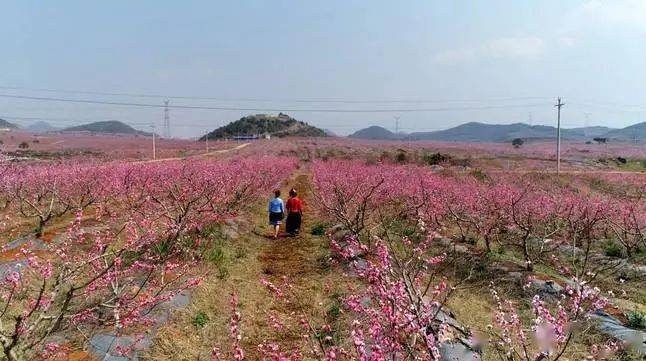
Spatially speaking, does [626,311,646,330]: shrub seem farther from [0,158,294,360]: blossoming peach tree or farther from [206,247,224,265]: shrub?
[206,247,224,265]: shrub

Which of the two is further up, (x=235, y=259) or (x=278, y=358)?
(x=278, y=358)

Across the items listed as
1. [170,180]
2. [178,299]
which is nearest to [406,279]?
[178,299]

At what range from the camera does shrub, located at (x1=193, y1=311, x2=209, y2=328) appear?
8.06 m

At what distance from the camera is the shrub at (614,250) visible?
44.4 feet

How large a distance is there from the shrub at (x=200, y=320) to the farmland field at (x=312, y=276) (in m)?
0.04

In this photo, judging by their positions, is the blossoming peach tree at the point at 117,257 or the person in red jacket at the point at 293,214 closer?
the blossoming peach tree at the point at 117,257

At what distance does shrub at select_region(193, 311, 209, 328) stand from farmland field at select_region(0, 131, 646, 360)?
0.13 ft

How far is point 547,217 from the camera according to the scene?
14680mm

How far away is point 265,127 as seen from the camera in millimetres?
152125

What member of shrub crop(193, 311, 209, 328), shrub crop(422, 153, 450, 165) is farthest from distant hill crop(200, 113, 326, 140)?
shrub crop(193, 311, 209, 328)

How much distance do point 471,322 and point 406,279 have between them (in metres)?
4.24

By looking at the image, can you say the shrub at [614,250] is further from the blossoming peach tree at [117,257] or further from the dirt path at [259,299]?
the blossoming peach tree at [117,257]

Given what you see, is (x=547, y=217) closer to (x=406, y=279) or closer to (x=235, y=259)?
(x=235, y=259)

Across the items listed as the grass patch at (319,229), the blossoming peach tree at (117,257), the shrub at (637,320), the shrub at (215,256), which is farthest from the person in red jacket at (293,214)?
the shrub at (637,320)
